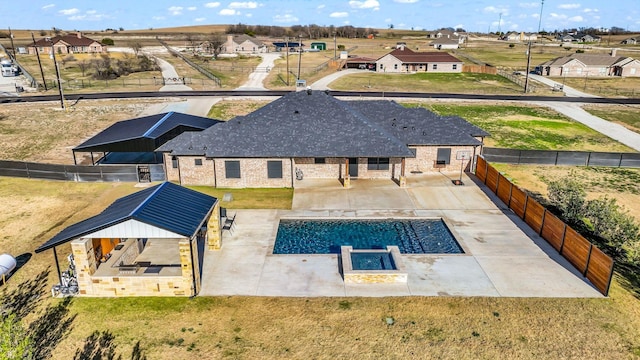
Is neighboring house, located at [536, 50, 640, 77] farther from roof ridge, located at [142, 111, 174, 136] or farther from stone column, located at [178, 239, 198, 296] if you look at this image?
stone column, located at [178, 239, 198, 296]

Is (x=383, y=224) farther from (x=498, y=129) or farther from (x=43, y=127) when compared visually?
(x=43, y=127)

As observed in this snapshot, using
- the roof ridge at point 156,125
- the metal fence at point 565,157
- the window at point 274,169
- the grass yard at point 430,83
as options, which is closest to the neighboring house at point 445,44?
the grass yard at point 430,83

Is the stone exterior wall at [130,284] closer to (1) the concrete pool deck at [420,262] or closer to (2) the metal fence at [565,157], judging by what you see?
(1) the concrete pool deck at [420,262]

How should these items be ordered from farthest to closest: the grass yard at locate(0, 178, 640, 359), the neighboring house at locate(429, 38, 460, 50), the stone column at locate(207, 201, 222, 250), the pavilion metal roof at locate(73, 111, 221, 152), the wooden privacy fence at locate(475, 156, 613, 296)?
1. the neighboring house at locate(429, 38, 460, 50)
2. the pavilion metal roof at locate(73, 111, 221, 152)
3. the stone column at locate(207, 201, 222, 250)
4. the wooden privacy fence at locate(475, 156, 613, 296)
5. the grass yard at locate(0, 178, 640, 359)

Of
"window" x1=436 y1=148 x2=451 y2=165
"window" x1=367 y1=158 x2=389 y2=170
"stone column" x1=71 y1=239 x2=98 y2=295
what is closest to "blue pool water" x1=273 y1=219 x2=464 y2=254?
"window" x1=367 y1=158 x2=389 y2=170

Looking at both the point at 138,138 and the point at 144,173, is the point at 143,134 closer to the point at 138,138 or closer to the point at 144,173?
the point at 138,138

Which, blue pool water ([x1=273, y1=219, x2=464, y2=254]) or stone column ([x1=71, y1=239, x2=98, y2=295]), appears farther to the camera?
blue pool water ([x1=273, y1=219, x2=464, y2=254])
